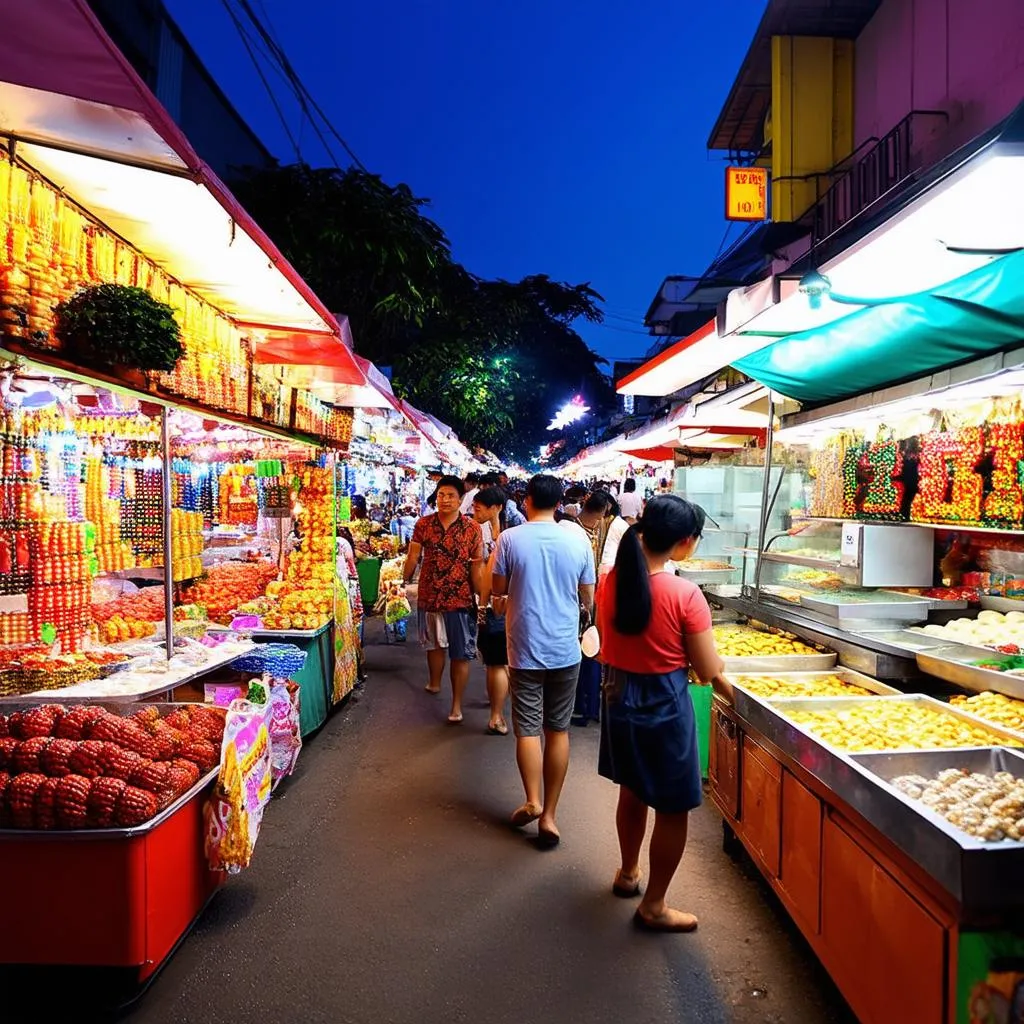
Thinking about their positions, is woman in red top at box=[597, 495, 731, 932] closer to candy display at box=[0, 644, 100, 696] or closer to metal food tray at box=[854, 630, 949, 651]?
metal food tray at box=[854, 630, 949, 651]

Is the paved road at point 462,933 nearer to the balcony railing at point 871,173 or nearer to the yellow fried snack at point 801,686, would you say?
the yellow fried snack at point 801,686

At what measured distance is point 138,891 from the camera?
2965mm

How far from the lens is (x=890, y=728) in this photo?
3.52m

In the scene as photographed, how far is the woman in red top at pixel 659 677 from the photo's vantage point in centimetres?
339

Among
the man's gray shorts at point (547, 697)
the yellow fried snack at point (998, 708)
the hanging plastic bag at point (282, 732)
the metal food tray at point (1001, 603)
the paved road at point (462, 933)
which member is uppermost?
the metal food tray at point (1001, 603)

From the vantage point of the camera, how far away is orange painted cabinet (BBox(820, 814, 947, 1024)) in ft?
7.30

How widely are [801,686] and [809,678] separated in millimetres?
206

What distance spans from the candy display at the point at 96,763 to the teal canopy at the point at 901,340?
396cm

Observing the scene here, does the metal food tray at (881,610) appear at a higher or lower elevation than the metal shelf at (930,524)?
lower

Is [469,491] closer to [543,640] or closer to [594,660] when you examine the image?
[594,660]

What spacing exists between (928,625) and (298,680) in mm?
4466

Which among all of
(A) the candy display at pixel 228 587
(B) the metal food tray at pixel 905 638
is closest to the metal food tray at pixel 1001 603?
(B) the metal food tray at pixel 905 638

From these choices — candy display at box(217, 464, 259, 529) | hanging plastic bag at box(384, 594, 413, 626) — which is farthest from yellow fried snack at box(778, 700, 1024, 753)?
hanging plastic bag at box(384, 594, 413, 626)

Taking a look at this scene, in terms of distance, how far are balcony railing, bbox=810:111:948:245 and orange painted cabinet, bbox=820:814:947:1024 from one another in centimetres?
691
